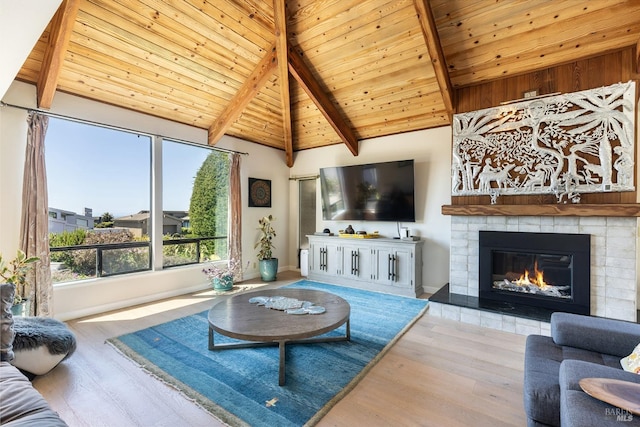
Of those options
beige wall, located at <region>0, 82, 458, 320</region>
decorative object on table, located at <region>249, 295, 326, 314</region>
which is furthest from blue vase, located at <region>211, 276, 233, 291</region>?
decorative object on table, located at <region>249, 295, 326, 314</region>

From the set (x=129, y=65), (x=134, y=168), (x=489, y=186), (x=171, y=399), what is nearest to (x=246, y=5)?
(x=129, y=65)

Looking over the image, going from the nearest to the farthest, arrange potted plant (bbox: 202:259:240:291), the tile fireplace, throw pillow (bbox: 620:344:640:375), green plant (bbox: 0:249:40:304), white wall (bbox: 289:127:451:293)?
throw pillow (bbox: 620:344:640:375) < green plant (bbox: 0:249:40:304) < the tile fireplace < white wall (bbox: 289:127:451:293) < potted plant (bbox: 202:259:240:291)

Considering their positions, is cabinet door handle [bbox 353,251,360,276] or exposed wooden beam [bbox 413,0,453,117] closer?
exposed wooden beam [bbox 413,0,453,117]

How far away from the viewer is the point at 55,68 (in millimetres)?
2826

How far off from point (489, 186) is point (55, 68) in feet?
16.5

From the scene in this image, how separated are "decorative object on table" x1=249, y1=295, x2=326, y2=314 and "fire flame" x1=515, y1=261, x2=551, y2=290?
258 centimetres

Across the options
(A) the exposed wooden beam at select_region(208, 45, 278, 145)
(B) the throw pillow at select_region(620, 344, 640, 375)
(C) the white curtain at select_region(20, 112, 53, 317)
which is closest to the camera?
(B) the throw pillow at select_region(620, 344, 640, 375)

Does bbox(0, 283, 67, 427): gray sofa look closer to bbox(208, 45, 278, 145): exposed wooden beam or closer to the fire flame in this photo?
bbox(208, 45, 278, 145): exposed wooden beam

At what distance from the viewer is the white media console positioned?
427 cm

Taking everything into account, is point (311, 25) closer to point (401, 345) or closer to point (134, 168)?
point (134, 168)

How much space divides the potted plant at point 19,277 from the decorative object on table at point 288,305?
2224 mm

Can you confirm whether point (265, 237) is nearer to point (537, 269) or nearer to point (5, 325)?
point (5, 325)

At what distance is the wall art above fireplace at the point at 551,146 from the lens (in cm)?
287

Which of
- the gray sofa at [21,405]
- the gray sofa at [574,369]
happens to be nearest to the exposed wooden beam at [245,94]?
the gray sofa at [21,405]
